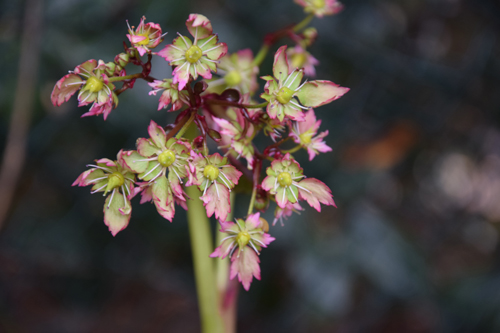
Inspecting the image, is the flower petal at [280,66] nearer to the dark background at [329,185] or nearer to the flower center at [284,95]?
the flower center at [284,95]

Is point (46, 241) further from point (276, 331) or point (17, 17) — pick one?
point (276, 331)

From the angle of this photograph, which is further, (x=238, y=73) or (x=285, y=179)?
(x=238, y=73)

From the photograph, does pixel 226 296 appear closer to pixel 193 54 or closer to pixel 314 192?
pixel 314 192

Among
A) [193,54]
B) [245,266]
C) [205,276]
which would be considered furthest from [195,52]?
[205,276]

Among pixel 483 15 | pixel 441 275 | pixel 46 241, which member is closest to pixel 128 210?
pixel 46 241

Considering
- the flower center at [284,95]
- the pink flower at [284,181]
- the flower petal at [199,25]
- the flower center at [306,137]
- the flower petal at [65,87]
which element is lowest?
the pink flower at [284,181]

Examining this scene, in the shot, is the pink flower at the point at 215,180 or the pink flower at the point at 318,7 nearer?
the pink flower at the point at 215,180

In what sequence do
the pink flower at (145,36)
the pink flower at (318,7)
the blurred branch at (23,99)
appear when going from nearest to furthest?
the pink flower at (145,36) → the pink flower at (318,7) → the blurred branch at (23,99)

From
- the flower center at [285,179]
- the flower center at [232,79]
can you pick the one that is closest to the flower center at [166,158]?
the flower center at [285,179]
